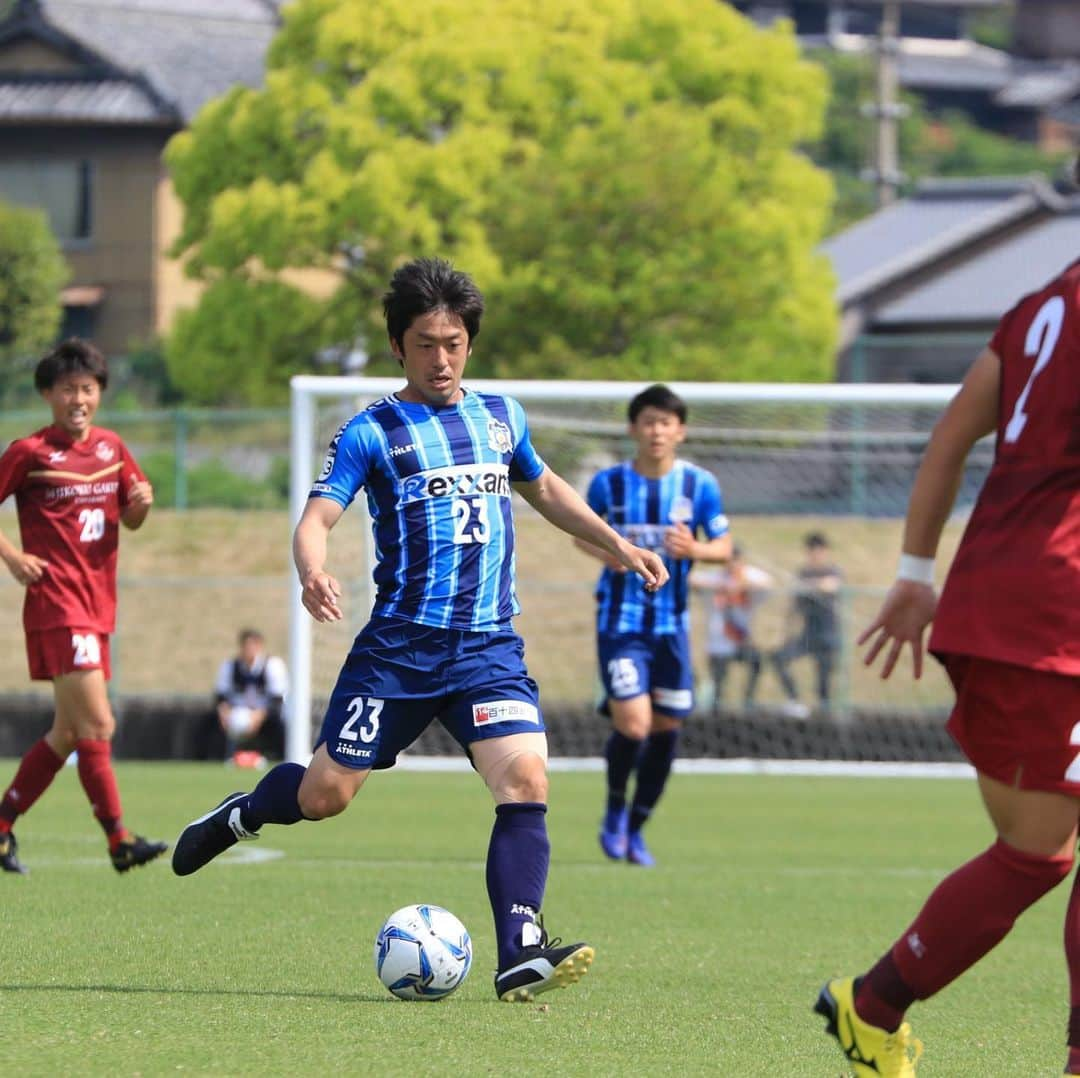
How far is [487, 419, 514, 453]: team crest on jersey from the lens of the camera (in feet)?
19.2

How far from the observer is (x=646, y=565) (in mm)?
5969

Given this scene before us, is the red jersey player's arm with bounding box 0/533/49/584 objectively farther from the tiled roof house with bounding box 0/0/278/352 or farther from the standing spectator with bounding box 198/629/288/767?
the tiled roof house with bounding box 0/0/278/352

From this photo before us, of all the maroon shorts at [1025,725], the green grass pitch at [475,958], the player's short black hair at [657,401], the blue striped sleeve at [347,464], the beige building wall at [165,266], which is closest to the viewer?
the maroon shorts at [1025,725]

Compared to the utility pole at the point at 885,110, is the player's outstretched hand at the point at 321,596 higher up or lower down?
higher up

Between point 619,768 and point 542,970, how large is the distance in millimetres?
4682

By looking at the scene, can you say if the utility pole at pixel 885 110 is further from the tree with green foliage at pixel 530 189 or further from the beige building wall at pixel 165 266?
the tree with green foliage at pixel 530 189

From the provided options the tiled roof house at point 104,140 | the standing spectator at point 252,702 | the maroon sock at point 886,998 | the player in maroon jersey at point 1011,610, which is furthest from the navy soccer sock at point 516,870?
the tiled roof house at point 104,140

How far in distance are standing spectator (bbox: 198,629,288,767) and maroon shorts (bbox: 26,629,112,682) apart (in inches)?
359

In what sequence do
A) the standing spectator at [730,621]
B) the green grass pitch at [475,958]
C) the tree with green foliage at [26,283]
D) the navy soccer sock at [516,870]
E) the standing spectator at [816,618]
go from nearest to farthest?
the green grass pitch at [475,958], the navy soccer sock at [516,870], the standing spectator at [730,621], the standing spectator at [816,618], the tree with green foliage at [26,283]

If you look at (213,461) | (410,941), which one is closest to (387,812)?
(410,941)

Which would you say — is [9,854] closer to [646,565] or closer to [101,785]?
[101,785]

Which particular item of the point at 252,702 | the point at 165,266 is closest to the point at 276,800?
the point at 252,702

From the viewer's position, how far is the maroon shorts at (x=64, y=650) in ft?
26.6

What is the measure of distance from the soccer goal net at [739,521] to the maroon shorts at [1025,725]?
33.4 feet
